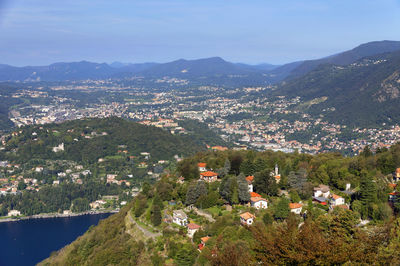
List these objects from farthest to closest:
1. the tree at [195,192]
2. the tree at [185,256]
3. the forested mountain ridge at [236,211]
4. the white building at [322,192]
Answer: the tree at [195,192]
the white building at [322,192]
the tree at [185,256]
the forested mountain ridge at [236,211]

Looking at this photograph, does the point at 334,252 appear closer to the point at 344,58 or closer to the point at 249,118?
the point at 249,118

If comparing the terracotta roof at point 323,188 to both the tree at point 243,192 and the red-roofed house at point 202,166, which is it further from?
the red-roofed house at point 202,166

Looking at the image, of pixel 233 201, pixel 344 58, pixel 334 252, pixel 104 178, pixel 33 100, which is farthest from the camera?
pixel 344 58

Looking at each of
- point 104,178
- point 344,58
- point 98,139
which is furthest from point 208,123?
point 344,58

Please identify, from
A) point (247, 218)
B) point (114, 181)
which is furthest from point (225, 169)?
point (114, 181)

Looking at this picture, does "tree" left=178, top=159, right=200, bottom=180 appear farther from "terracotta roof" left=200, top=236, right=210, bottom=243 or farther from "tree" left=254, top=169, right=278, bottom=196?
"terracotta roof" left=200, top=236, right=210, bottom=243

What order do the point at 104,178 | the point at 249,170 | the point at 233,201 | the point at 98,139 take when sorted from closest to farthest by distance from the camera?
1. the point at 233,201
2. the point at 249,170
3. the point at 104,178
4. the point at 98,139

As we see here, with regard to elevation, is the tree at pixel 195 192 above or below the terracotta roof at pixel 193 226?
above

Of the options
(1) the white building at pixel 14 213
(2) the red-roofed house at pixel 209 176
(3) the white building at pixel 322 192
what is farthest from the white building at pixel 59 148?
(3) the white building at pixel 322 192
